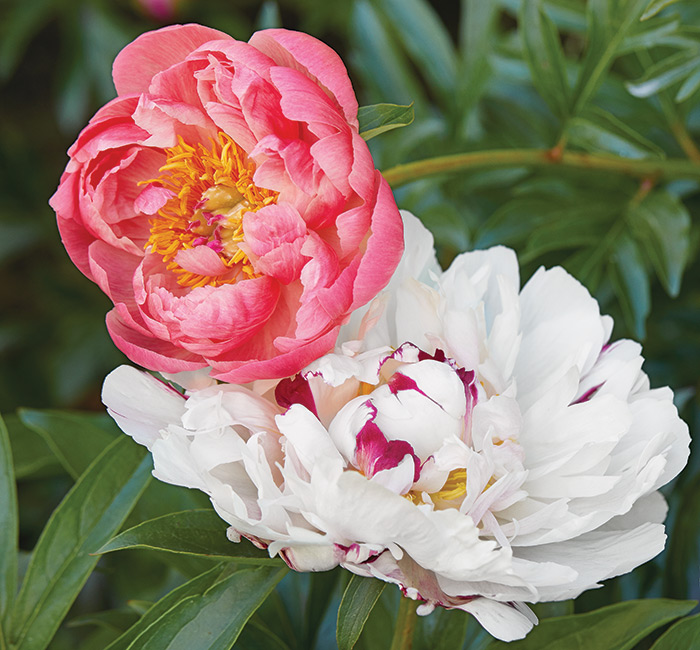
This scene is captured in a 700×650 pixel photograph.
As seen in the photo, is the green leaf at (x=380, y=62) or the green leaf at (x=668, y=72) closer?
the green leaf at (x=668, y=72)

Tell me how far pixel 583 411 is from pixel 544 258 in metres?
0.47

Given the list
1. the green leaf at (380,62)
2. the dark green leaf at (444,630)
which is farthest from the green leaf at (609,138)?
the dark green leaf at (444,630)

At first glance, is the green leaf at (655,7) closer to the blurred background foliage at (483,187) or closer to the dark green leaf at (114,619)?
the blurred background foliage at (483,187)

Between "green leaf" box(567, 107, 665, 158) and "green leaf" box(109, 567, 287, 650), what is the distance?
483 mm

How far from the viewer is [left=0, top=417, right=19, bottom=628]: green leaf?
0.57 metres

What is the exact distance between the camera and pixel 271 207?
1.41 feet

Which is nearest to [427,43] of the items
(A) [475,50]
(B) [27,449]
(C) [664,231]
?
(A) [475,50]

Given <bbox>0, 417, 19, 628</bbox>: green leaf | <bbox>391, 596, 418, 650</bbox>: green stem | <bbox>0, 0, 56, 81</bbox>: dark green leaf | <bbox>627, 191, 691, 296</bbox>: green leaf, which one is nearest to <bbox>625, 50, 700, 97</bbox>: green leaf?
<bbox>627, 191, 691, 296</bbox>: green leaf

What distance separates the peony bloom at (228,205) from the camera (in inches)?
16.4

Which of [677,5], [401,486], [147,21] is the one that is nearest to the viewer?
[401,486]

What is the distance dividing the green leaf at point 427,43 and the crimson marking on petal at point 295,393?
649mm

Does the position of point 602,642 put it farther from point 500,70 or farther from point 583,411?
point 500,70

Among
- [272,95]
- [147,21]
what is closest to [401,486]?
[272,95]

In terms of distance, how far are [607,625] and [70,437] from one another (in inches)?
18.5
